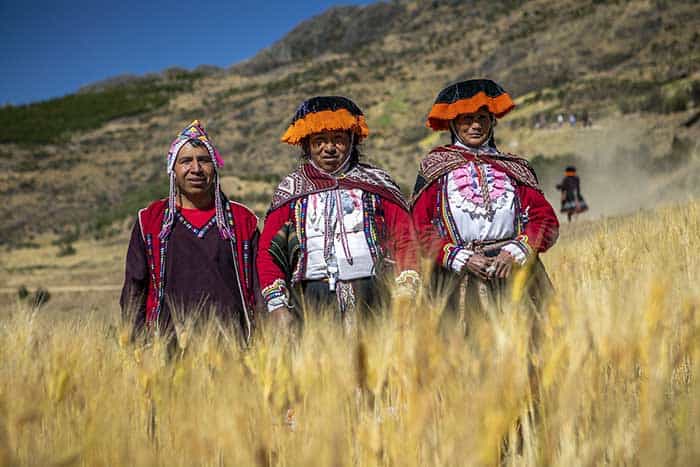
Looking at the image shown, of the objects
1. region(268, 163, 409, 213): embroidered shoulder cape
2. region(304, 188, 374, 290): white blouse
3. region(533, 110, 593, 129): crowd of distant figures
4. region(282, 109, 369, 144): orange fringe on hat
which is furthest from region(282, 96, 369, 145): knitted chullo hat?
region(533, 110, 593, 129): crowd of distant figures

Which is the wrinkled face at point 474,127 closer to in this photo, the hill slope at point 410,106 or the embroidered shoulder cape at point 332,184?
the embroidered shoulder cape at point 332,184

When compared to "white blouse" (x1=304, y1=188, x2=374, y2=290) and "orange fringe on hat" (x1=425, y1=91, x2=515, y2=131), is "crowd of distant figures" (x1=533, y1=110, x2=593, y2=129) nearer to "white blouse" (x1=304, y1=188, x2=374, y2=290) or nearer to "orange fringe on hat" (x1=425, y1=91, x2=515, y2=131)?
"orange fringe on hat" (x1=425, y1=91, x2=515, y2=131)

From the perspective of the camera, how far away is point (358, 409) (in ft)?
4.65

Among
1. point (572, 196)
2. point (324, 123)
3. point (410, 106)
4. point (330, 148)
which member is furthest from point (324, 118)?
point (410, 106)

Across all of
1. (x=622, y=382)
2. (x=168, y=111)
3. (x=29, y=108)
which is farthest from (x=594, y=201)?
(x=29, y=108)

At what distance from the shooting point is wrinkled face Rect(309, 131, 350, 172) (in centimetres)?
299

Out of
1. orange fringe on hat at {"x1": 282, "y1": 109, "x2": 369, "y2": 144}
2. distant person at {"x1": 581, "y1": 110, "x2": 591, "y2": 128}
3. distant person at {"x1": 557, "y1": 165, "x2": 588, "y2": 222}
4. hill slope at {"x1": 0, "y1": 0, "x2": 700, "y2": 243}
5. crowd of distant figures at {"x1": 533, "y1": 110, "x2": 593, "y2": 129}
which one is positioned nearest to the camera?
orange fringe on hat at {"x1": 282, "y1": 109, "x2": 369, "y2": 144}

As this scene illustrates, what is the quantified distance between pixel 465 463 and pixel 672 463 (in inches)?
14.1

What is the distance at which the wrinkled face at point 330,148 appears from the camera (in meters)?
2.99

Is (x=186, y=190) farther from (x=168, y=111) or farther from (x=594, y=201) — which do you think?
(x=168, y=111)

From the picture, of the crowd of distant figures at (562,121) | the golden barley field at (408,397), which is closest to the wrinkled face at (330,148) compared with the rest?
the golden barley field at (408,397)

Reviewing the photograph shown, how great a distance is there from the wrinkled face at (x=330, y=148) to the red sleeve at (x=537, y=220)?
87 centimetres

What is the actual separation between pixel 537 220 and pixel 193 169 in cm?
163

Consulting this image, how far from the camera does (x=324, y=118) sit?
2.89 metres
